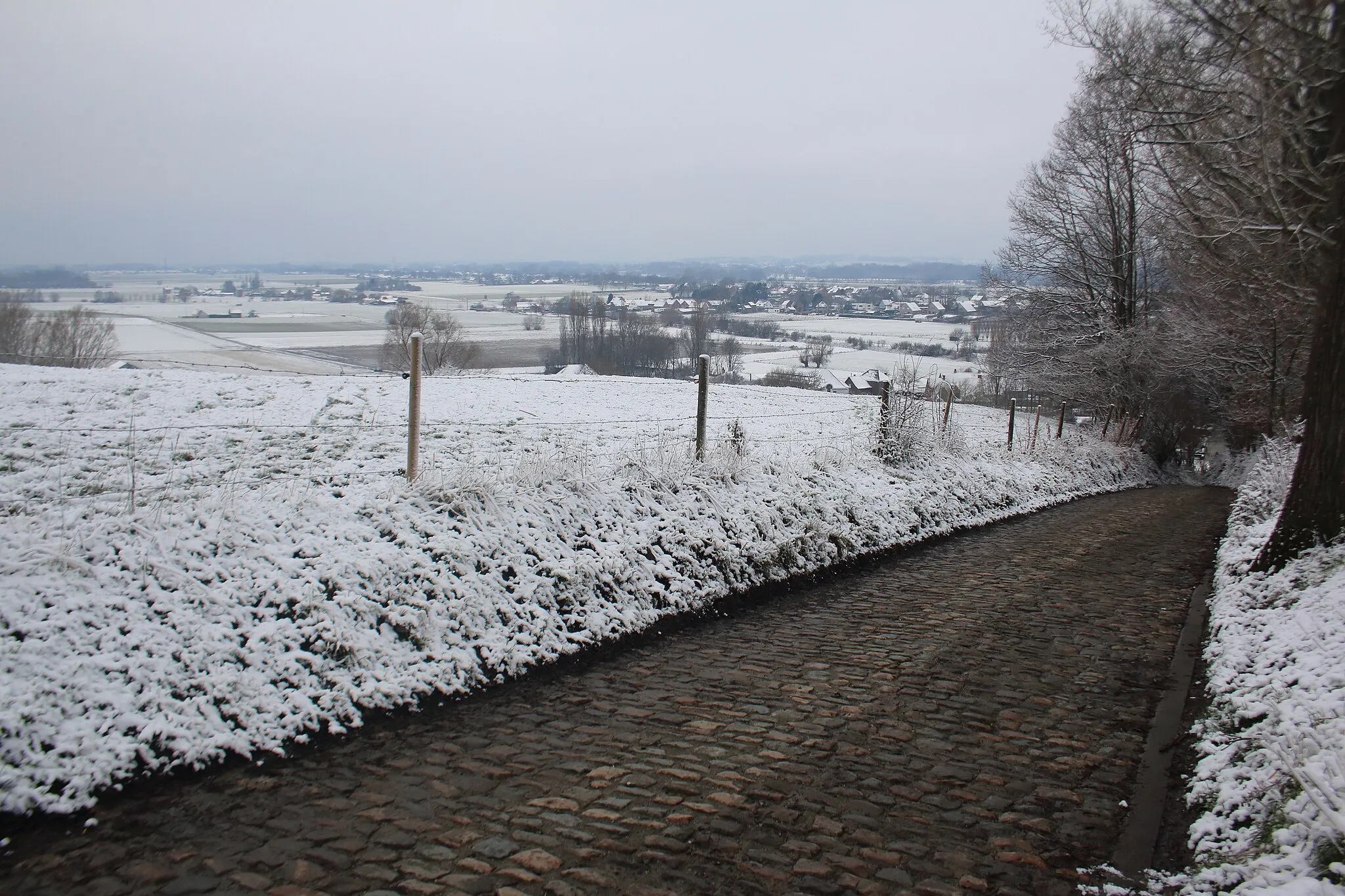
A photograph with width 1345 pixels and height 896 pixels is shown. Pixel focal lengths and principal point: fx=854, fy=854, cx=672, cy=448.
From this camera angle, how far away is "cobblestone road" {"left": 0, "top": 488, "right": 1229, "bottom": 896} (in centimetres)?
360

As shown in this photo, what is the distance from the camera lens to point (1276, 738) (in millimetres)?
4363

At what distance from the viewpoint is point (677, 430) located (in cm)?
1761

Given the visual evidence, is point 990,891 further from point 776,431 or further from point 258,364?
point 258,364

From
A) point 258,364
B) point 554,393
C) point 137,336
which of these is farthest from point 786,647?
point 137,336

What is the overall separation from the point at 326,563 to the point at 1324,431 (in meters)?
7.98

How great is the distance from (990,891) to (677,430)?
1426 centimetres

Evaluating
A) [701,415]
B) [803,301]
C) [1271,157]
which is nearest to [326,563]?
[701,415]

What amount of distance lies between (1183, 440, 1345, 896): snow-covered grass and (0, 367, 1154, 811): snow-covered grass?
3.98 meters

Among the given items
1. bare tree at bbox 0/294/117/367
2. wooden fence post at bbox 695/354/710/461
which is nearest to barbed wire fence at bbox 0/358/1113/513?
wooden fence post at bbox 695/354/710/461

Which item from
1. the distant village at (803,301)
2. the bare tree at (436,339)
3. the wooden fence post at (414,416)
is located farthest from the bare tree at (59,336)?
the distant village at (803,301)

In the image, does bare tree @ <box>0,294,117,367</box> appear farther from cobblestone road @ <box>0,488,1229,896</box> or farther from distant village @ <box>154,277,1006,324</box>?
cobblestone road @ <box>0,488,1229,896</box>

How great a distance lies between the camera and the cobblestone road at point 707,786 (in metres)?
3.60

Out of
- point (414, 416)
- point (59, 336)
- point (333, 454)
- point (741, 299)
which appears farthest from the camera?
point (741, 299)

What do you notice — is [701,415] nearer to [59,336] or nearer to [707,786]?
[707,786]
